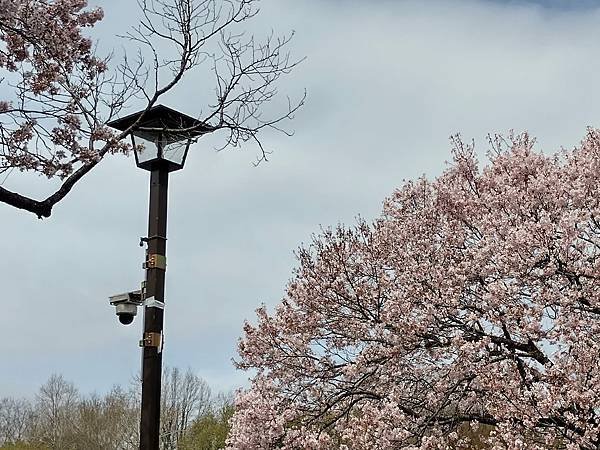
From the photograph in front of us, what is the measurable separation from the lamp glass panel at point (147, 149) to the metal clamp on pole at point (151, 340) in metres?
0.99

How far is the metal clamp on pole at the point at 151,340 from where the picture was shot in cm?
404

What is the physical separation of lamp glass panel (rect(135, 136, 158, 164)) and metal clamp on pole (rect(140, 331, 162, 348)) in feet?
3.25

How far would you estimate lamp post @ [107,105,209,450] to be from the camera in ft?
13.1

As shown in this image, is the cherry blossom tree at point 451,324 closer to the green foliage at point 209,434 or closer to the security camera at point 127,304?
the security camera at point 127,304

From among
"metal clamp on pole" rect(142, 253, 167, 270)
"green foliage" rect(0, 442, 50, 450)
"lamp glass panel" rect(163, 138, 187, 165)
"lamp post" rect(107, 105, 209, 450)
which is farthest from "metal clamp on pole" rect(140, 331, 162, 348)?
"green foliage" rect(0, 442, 50, 450)

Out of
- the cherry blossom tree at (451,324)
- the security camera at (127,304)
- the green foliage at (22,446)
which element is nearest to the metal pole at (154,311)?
the security camera at (127,304)

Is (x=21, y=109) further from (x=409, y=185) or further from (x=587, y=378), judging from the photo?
(x=409, y=185)

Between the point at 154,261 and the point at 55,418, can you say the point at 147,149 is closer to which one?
the point at 154,261

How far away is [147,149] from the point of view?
14.0 feet

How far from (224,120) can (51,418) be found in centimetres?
3271

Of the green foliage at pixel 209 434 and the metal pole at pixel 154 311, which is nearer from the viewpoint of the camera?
the metal pole at pixel 154 311

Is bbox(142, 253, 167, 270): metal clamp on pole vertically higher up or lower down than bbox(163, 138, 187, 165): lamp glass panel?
lower down

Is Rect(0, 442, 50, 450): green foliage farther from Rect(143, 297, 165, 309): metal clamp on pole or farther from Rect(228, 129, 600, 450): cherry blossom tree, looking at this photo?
Rect(143, 297, 165, 309): metal clamp on pole

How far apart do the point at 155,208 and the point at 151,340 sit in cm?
75
